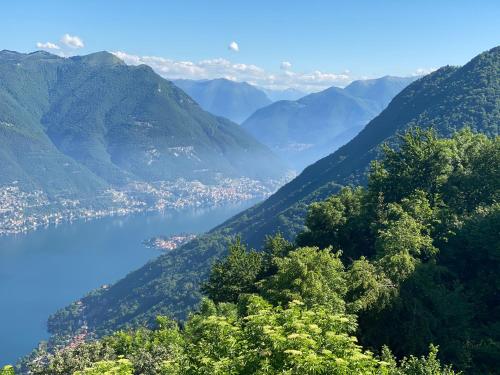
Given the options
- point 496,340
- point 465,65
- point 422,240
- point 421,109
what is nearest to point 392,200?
point 422,240

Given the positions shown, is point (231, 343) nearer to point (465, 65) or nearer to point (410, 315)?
point (410, 315)

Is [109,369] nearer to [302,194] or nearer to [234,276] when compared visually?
[234,276]

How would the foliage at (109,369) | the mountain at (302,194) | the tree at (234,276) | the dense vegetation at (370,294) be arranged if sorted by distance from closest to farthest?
the foliage at (109,369) < the dense vegetation at (370,294) < the tree at (234,276) < the mountain at (302,194)

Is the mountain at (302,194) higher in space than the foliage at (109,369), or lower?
higher

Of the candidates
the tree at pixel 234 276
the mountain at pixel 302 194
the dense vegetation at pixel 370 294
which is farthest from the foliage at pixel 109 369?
the mountain at pixel 302 194

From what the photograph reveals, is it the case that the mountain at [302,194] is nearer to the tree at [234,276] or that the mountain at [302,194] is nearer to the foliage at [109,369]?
the tree at [234,276]

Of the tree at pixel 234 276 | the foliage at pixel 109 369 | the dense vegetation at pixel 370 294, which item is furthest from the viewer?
the tree at pixel 234 276

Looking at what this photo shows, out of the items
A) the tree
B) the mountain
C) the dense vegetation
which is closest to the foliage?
the dense vegetation

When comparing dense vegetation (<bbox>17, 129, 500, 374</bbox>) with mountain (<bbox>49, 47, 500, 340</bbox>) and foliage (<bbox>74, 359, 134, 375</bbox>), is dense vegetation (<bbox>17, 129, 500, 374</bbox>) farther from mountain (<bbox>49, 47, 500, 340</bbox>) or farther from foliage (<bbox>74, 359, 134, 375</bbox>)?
mountain (<bbox>49, 47, 500, 340</bbox>)
